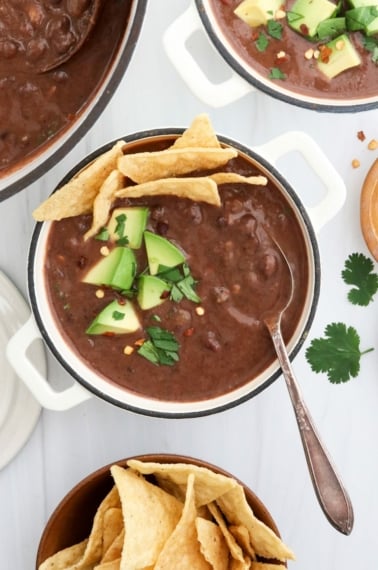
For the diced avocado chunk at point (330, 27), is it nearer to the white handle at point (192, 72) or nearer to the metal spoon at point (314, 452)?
the white handle at point (192, 72)

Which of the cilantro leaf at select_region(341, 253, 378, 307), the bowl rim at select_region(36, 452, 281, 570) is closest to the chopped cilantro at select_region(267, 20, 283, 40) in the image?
the cilantro leaf at select_region(341, 253, 378, 307)

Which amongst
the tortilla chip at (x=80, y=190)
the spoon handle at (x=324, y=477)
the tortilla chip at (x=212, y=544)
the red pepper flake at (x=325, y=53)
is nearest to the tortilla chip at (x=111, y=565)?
the tortilla chip at (x=212, y=544)

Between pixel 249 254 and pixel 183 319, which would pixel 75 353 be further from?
pixel 249 254

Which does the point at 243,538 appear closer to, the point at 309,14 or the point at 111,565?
the point at 111,565

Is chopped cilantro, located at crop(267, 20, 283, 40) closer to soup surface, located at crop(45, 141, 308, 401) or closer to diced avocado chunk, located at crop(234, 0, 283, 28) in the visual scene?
diced avocado chunk, located at crop(234, 0, 283, 28)

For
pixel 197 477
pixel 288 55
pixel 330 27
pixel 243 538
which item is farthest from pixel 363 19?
pixel 243 538

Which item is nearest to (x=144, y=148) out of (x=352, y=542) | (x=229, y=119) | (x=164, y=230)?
(x=164, y=230)
